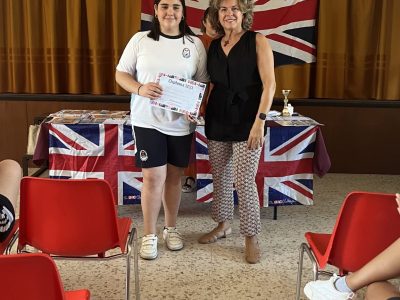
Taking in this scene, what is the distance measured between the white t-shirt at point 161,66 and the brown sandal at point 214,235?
69cm

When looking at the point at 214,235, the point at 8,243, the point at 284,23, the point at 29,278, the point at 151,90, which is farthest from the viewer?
the point at 284,23

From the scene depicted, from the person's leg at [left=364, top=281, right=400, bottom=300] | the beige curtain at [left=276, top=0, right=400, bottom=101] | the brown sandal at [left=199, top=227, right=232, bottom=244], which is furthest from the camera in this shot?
the beige curtain at [left=276, top=0, right=400, bottom=101]

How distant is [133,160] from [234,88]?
93 cm

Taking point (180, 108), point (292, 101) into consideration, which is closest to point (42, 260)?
point (180, 108)

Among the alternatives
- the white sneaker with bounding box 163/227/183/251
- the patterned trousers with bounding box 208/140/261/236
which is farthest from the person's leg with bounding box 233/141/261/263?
the white sneaker with bounding box 163/227/183/251

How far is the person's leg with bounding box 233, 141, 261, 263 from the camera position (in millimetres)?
2453

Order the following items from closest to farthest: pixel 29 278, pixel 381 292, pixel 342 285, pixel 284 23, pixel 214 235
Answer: pixel 29 278
pixel 381 292
pixel 342 285
pixel 214 235
pixel 284 23

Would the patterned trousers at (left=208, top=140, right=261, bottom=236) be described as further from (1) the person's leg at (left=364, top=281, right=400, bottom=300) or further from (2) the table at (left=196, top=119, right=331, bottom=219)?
(1) the person's leg at (left=364, top=281, right=400, bottom=300)

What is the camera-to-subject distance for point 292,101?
426cm

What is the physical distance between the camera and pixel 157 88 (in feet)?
7.68

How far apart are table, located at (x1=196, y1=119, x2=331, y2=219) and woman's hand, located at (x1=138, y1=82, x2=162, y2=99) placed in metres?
0.74

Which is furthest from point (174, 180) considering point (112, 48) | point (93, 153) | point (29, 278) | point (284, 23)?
point (284, 23)

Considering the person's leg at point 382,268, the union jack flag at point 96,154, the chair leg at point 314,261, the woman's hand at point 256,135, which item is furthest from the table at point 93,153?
the person's leg at point 382,268

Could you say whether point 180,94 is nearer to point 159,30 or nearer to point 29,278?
point 159,30
